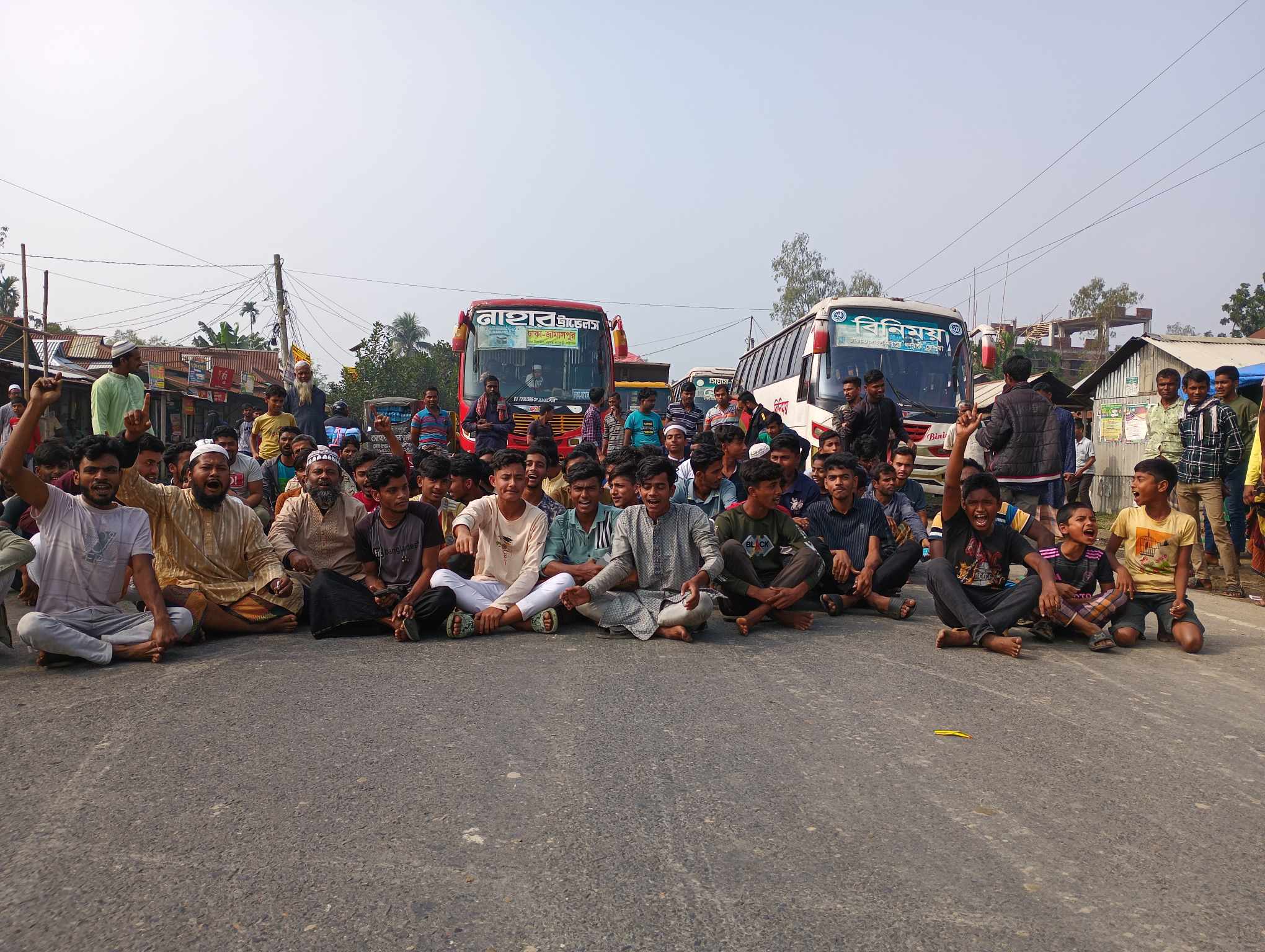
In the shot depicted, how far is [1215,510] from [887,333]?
6.84 metres

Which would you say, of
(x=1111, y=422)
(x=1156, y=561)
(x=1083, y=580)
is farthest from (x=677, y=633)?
(x=1111, y=422)

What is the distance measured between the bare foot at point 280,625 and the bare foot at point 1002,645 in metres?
4.50

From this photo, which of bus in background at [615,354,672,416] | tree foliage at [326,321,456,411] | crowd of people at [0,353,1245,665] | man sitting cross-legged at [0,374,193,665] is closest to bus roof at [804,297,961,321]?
crowd of people at [0,353,1245,665]

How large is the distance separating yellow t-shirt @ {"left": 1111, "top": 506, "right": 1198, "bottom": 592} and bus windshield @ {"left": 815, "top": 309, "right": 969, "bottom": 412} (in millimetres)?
8013

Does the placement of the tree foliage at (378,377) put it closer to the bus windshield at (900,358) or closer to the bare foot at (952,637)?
the bus windshield at (900,358)

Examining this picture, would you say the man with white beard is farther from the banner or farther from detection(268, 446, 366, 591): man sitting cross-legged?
the banner

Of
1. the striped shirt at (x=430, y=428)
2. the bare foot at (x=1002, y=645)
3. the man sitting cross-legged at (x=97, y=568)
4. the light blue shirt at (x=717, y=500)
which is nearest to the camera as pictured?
the man sitting cross-legged at (x=97, y=568)

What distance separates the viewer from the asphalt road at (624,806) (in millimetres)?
2742

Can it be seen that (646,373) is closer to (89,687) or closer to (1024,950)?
(89,687)

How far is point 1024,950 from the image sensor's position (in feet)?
8.57

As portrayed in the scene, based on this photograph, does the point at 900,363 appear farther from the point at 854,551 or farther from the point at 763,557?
the point at 763,557

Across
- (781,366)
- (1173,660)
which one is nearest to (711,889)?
(1173,660)

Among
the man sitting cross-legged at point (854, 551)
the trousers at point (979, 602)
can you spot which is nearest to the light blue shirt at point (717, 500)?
the man sitting cross-legged at point (854, 551)

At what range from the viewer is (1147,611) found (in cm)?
672
